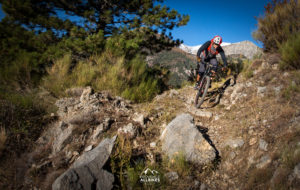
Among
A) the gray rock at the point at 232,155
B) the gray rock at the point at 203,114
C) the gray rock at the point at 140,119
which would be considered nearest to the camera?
the gray rock at the point at 232,155

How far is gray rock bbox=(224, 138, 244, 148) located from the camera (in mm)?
2478

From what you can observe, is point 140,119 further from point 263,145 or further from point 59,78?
point 59,78

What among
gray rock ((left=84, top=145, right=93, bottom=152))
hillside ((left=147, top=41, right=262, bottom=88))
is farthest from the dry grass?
hillside ((left=147, top=41, right=262, bottom=88))

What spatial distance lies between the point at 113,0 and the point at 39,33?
3.56 m

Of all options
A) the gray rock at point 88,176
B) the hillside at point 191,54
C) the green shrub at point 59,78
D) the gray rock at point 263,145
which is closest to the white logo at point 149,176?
the gray rock at point 88,176

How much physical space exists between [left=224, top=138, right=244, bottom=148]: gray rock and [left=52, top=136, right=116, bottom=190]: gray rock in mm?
2087

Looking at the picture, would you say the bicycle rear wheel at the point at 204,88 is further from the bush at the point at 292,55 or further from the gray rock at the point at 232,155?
the bush at the point at 292,55

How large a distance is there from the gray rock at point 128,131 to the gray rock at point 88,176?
0.62 metres

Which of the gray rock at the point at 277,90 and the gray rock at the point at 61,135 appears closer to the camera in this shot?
the gray rock at the point at 61,135

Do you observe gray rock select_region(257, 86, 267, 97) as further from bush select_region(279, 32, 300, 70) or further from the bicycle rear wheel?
the bicycle rear wheel

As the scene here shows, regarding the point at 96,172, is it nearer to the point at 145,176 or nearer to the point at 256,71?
the point at 145,176

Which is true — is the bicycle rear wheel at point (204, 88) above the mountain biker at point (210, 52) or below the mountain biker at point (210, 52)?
below

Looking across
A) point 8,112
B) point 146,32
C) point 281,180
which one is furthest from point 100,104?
point 146,32

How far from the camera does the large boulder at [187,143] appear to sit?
2.22m
